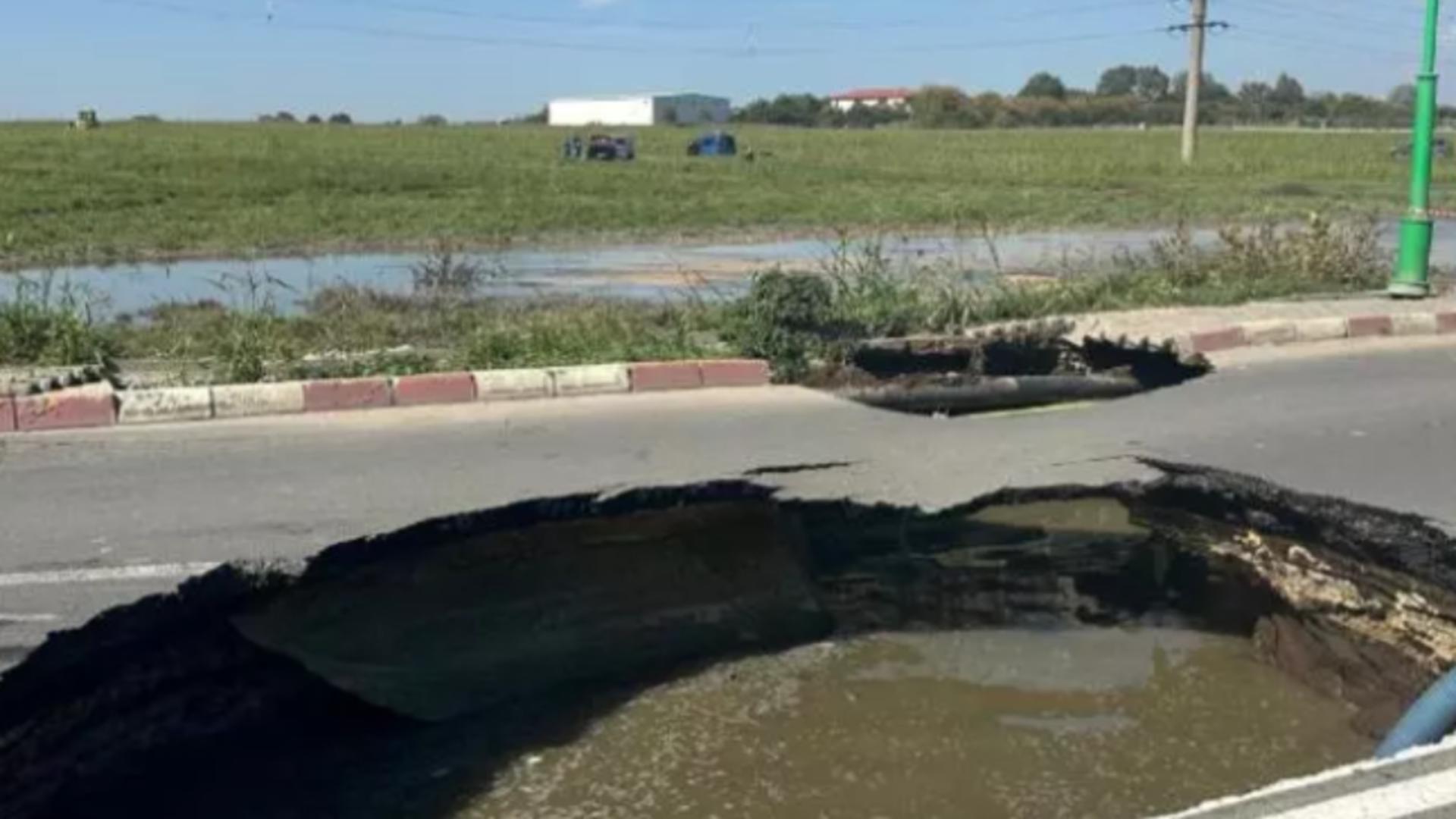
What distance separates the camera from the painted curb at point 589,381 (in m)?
9.55

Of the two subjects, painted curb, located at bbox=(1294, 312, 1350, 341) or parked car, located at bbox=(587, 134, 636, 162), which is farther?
parked car, located at bbox=(587, 134, 636, 162)

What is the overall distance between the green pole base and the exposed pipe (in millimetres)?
10963

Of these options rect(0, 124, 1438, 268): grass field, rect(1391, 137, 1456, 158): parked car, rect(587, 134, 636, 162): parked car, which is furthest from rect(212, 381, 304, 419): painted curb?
rect(1391, 137, 1456, 158): parked car

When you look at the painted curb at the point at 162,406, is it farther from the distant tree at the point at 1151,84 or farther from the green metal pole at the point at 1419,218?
the distant tree at the point at 1151,84

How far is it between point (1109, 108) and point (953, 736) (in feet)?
399

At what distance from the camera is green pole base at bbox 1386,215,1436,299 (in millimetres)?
13719

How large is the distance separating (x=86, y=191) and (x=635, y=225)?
34.4ft

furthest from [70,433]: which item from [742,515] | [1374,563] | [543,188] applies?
[543,188]

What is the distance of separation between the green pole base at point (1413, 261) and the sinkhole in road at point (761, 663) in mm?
7930

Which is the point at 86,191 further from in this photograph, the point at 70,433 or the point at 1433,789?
the point at 1433,789

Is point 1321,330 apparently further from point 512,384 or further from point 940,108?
point 940,108

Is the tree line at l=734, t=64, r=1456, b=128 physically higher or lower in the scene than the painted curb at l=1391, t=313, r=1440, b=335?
higher

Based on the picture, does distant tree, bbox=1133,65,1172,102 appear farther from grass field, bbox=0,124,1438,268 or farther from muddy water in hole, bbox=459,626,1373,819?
muddy water in hole, bbox=459,626,1373,819

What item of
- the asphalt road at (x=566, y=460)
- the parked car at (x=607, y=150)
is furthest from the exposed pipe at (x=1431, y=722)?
the parked car at (x=607, y=150)
